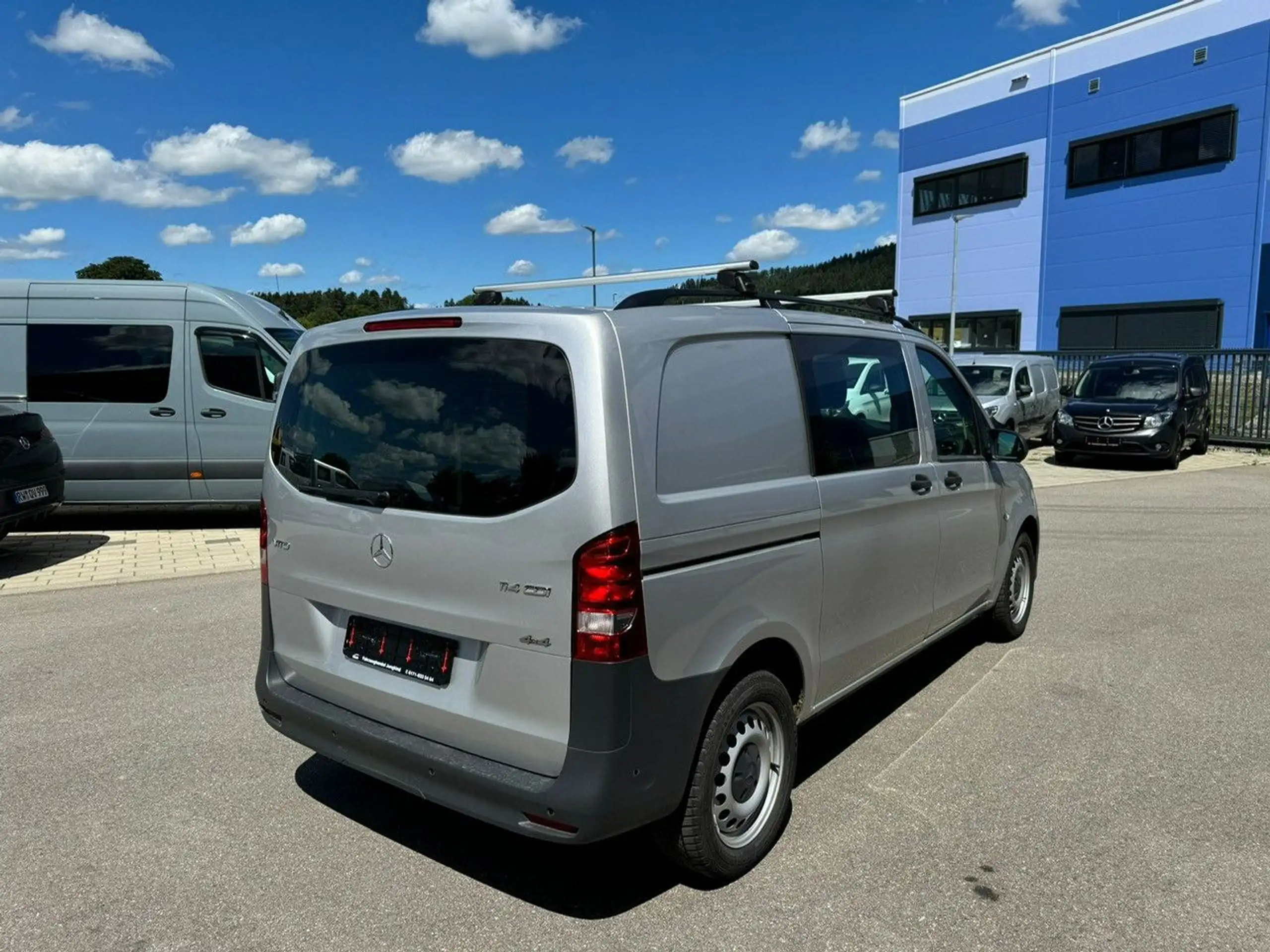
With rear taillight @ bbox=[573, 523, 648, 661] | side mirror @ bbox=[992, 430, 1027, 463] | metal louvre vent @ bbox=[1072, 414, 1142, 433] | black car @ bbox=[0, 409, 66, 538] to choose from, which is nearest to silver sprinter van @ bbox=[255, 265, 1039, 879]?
rear taillight @ bbox=[573, 523, 648, 661]

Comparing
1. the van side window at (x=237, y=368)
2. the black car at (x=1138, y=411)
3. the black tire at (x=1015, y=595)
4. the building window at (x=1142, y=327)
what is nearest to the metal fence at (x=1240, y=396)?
the black car at (x=1138, y=411)

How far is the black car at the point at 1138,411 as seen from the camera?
50.7ft

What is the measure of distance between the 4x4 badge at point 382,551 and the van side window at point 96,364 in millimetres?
8006

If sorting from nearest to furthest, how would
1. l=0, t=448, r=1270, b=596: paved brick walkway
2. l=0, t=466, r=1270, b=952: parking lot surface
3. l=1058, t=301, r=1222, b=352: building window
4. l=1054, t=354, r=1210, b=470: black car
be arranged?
l=0, t=466, r=1270, b=952: parking lot surface < l=0, t=448, r=1270, b=596: paved brick walkway < l=1054, t=354, r=1210, b=470: black car < l=1058, t=301, r=1222, b=352: building window

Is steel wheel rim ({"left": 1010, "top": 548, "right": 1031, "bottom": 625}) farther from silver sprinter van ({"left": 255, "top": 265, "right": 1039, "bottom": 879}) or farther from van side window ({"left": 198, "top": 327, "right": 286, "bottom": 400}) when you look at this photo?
van side window ({"left": 198, "top": 327, "right": 286, "bottom": 400})

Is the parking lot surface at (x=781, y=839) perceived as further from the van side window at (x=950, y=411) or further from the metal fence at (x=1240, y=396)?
the metal fence at (x=1240, y=396)

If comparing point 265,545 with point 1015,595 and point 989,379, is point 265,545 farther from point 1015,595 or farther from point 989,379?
point 989,379

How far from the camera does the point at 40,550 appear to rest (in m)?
9.09

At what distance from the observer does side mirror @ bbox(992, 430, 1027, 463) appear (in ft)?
17.2

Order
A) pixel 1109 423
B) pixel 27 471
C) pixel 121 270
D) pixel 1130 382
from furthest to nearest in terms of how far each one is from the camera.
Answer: pixel 121 270 < pixel 1130 382 < pixel 1109 423 < pixel 27 471

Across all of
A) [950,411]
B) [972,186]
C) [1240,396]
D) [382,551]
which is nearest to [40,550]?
[382,551]

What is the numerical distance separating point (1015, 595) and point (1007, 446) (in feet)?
3.65

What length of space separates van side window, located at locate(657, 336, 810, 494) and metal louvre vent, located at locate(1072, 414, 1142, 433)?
1438 cm

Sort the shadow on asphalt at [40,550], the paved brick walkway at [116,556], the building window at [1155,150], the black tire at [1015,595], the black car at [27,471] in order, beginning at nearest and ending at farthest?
the black tire at [1015,595]
the black car at [27,471]
the paved brick walkway at [116,556]
the shadow on asphalt at [40,550]
the building window at [1155,150]
